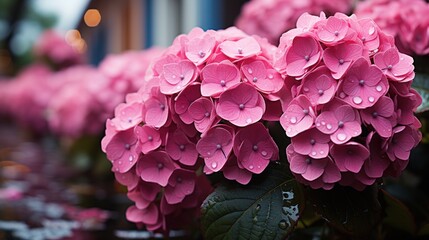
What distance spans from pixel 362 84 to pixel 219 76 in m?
0.20

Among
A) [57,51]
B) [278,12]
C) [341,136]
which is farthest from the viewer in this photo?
[57,51]

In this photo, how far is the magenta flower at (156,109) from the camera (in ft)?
3.13

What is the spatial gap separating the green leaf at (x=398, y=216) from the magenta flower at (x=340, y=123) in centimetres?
34

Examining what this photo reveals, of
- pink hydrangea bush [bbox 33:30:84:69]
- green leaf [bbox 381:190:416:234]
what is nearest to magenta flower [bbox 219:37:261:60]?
green leaf [bbox 381:190:416:234]

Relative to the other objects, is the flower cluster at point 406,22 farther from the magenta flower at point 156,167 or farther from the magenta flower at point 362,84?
the magenta flower at point 156,167

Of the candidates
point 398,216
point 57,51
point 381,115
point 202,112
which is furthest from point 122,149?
point 57,51

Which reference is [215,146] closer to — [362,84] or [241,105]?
[241,105]

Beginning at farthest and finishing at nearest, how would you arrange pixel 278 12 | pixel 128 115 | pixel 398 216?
pixel 278 12, pixel 398 216, pixel 128 115

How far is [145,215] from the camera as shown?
104 cm

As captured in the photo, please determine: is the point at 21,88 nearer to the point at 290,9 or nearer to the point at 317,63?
the point at 290,9

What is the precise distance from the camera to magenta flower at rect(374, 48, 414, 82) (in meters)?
0.88

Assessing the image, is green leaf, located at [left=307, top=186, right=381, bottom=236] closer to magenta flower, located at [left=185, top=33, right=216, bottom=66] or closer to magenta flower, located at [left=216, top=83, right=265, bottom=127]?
magenta flower, located at [left=216, top=83, right=265, bottom=127]

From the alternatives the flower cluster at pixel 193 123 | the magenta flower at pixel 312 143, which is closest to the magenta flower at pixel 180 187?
the flower cluster at pixel 193 123

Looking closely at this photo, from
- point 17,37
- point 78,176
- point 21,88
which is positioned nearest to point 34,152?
point 21,88
